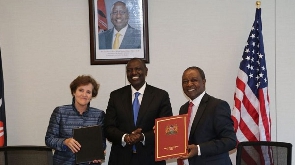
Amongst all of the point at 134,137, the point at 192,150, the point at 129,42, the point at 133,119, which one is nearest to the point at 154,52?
the point at 129,42

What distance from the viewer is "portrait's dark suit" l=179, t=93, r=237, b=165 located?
262 cm

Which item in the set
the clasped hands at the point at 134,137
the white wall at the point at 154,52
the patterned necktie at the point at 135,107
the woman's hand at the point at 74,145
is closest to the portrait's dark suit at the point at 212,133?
the clasped hands at the point at 134,137

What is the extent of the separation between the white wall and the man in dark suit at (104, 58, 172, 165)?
3.36 feet

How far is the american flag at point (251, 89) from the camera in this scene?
4000mm

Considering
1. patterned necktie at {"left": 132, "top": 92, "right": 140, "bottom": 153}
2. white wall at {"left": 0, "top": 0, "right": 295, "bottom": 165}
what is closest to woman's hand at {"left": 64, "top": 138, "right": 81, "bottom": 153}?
patterned necktie at {"left": 132, "top": 92, "right": 140, "bottom": 153}

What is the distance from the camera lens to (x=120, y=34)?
164 inches

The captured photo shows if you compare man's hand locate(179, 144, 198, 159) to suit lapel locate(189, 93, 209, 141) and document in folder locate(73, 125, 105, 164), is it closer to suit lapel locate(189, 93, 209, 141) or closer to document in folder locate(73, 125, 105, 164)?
suit lapel locate(189, 93, 209, 141)

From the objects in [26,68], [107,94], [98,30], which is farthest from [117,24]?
[26,68]

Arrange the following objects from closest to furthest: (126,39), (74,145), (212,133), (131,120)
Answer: (212,133) < (74,145) < (131,120) < (126,39)

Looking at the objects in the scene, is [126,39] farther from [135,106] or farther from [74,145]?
[74,145]

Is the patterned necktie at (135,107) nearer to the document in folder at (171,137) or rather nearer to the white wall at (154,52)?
the document in folder at (171,137)

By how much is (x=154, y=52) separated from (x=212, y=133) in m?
1.72

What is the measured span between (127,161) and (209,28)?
189 cm

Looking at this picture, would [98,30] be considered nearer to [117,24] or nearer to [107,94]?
[117,24]
